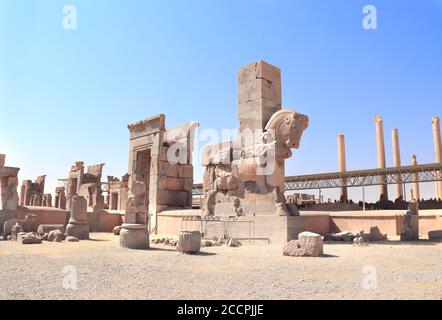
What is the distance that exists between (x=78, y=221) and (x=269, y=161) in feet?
22.3

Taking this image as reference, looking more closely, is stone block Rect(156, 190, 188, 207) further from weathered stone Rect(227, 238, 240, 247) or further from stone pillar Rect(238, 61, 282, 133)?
weathered stone Rect(227, 238, 240, 247)

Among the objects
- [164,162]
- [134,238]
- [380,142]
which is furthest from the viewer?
[380,142]

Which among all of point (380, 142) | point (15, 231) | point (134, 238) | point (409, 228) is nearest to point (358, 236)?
point (409, 228)

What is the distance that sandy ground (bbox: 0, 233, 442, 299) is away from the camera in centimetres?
383

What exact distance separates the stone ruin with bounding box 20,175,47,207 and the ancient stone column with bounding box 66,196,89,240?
20.2 meters

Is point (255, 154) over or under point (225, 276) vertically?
over

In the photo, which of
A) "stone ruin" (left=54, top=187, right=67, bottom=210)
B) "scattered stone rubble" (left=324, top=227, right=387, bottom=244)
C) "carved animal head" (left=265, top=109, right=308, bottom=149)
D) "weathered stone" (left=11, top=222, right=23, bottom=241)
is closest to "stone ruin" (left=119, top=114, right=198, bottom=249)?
"weathered stone" (left=11, top=222, right=23, bottom=241)

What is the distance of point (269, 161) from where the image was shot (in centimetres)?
991

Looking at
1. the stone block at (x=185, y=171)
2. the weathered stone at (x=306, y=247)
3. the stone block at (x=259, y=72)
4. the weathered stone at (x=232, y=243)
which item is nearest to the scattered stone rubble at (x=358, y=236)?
the weathered stone at (x=232, y=243)

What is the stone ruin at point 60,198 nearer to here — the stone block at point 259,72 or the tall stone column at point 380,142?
the stone block at point 259,72

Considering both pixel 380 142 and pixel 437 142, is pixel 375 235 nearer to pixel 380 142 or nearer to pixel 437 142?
pixel 437 142

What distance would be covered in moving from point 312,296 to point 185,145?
12.7 meters

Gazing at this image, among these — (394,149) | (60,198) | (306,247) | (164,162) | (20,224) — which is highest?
(394,149)
